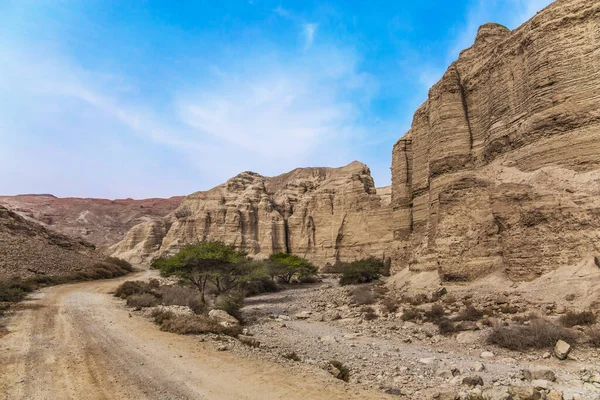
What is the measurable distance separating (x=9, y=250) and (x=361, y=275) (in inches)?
1117

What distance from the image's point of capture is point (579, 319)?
9484 millimetres

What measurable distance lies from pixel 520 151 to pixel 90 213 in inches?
4595

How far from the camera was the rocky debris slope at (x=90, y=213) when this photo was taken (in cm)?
9094

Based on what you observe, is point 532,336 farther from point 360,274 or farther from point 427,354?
point 360,274

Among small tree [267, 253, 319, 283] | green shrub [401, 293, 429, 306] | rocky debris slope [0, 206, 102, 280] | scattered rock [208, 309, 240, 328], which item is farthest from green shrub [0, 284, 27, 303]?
small tree [267, 253, 319, 283]

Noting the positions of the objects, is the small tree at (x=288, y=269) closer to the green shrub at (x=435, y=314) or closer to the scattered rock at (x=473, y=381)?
the green shrub at (x=435, y=314)

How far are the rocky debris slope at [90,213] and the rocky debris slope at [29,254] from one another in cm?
5343

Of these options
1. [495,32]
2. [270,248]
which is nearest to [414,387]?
[495,32]

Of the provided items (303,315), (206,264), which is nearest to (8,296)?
(206,264)

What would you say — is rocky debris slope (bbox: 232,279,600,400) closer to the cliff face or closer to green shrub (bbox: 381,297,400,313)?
green shrub (bbox: 381,297,400,313)

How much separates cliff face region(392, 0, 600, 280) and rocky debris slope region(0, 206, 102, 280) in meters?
27.1

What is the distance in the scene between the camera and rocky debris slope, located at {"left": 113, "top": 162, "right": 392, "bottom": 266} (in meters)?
49.5

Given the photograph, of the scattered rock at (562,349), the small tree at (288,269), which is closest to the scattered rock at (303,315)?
the scattered rock at (562,349)

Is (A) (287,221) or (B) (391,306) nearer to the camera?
(B) (391,306)
